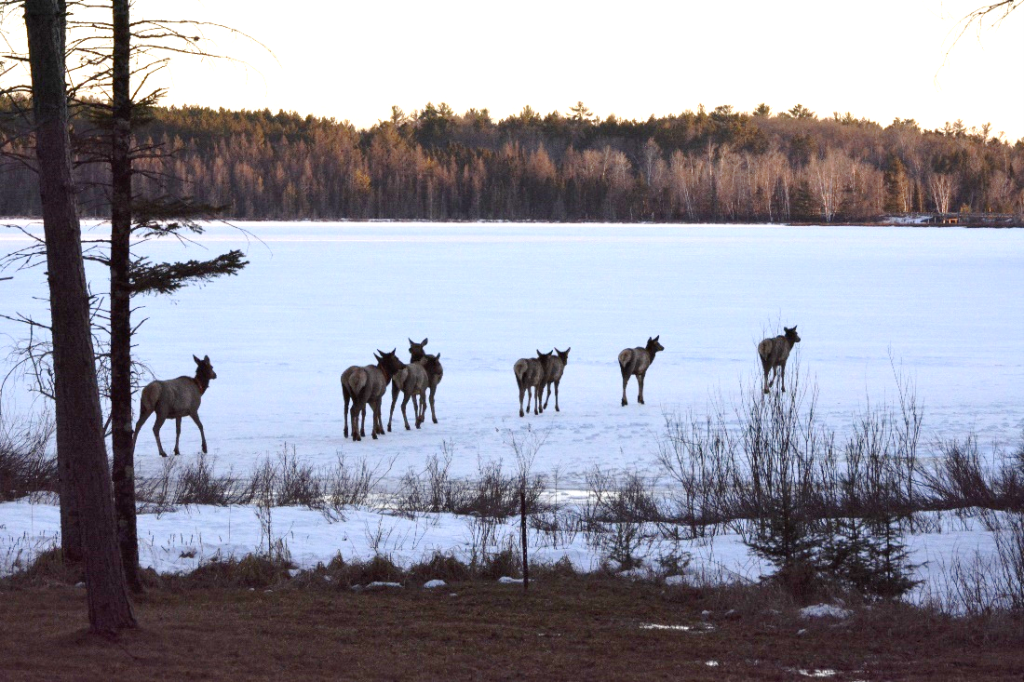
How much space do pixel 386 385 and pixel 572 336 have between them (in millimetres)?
12230

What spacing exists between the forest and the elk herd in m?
108

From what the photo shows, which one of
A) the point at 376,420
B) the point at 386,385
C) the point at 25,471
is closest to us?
the point at 25,471

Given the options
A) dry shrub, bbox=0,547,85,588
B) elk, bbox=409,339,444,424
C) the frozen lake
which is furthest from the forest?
dry shrub, bbox=0,547,85,588

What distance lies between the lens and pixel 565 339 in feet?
91.7

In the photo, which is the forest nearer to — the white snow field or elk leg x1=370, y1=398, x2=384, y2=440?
the white snow field

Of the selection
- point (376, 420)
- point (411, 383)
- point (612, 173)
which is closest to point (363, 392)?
point (376, 420)

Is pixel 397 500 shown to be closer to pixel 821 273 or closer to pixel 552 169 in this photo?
pixel 821 273

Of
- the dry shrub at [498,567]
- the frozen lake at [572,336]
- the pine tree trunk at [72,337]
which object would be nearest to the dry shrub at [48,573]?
the pine tree trunk at [72,337]

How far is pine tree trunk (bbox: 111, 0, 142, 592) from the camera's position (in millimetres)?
8188

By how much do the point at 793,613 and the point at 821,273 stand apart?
42298 millimetres

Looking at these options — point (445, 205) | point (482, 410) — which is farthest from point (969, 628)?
point (445, 205)

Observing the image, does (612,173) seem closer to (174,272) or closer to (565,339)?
(565,339)

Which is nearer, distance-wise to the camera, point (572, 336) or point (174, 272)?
point (174, 272)

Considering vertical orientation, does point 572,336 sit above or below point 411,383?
above
